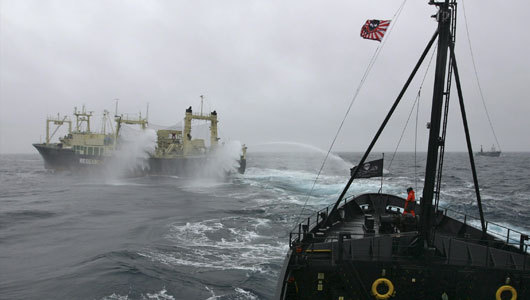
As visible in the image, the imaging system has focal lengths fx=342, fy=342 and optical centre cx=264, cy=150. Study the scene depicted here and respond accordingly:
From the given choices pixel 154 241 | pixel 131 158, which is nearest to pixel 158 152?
pixel 131 158

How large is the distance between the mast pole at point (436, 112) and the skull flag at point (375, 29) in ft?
12.3

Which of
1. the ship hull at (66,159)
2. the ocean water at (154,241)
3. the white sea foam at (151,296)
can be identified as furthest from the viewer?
the ship hull at (66,159)

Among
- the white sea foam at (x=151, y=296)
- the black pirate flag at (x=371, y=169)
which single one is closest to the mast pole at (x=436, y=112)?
the black pirate flag at (x=371, y=169)

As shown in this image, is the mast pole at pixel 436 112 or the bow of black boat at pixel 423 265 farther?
the mast pole at pixel 436 112

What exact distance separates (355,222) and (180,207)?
892 inches

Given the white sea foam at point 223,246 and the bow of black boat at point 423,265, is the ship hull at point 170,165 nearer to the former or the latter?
the white sea foam at point 223,246

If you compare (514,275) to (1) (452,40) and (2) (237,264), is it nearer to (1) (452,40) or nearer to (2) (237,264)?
(1) (452,40)

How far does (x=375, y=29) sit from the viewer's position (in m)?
13.3

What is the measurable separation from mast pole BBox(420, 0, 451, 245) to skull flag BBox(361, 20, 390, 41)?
3758 millimetres

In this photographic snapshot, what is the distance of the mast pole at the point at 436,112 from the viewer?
9328 millimetres

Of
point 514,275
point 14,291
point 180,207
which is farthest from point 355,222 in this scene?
point 180,207

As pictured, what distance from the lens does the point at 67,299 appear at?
543 inches

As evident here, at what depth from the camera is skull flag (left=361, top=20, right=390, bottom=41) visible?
13.2 meters

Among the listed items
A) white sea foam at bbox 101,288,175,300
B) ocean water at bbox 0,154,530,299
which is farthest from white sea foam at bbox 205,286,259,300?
white sea foam at bbox 101,288,175,300
